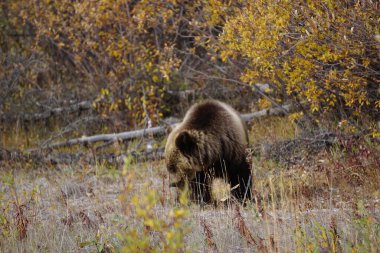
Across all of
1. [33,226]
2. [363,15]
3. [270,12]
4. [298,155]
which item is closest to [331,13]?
[363,15]

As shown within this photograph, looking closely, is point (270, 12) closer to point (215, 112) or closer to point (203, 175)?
point (215, 112)

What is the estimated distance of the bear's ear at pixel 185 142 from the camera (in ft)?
20.1

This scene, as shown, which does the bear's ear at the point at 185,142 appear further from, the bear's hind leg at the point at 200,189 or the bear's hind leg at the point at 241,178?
the bear's hind leg at the point at 241,178

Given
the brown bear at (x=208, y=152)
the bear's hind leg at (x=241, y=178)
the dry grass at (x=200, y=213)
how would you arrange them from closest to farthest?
the dry grass at (x=200, y=213), the brown bear at (x=208, y=152), the bear's hind leg at (x=241, y=178)

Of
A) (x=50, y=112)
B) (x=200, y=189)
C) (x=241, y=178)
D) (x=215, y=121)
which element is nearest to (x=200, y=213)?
(x=200, y=189)

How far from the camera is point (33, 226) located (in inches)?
212

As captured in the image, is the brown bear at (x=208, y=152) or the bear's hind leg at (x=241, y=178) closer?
the brown bear at (x=208, y=152)

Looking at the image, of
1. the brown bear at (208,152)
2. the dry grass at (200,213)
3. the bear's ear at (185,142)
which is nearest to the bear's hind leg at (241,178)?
the brown bear at (208,152)

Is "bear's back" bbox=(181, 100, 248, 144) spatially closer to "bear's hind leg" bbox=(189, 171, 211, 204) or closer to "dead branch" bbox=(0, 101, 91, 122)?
"bear's hind leg" bbox=(189, 171, 211, 204)

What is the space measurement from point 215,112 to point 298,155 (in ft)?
5.30

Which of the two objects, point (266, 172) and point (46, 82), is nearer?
point (266, 172)

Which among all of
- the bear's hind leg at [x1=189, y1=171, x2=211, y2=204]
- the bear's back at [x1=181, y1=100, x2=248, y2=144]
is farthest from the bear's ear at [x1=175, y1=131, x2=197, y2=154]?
the bear's hind leg at [x1=189, y1=171, x2=211, y2=204]

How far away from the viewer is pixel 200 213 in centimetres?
589

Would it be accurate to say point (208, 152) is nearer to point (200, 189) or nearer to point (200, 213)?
point (200, 189)
